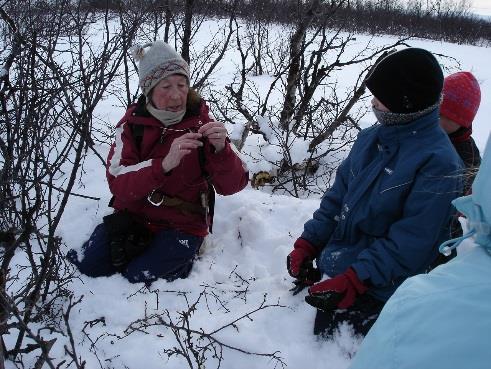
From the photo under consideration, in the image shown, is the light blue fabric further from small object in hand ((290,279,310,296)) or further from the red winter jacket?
the red winter jacket

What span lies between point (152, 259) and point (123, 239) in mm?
214

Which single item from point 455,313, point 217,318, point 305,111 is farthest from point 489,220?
point 305,111

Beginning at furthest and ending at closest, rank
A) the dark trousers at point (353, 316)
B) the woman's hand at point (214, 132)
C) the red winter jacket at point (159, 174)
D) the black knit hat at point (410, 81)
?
the red winter jacket at point (159, 174) → the woman's hand at point (214, 132) → the dark trousers at point (353, 316) → the black knit hat at point (410, 81)

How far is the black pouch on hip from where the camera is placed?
2428 millimetres

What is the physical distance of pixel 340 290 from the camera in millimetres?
1781

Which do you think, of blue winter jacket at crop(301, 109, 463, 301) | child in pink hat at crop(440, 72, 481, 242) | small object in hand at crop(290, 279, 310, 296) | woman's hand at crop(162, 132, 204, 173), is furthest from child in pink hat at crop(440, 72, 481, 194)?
woman's hand at crop(162, 132, 204, 173)

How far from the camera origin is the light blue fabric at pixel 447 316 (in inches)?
27.8

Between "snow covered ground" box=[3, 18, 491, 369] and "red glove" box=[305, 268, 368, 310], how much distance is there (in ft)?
0.45

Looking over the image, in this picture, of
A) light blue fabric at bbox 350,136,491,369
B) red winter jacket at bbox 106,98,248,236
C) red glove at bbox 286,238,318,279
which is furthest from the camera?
red winter jacket at bbox 106,98,248,236

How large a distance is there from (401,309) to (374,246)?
103 cm

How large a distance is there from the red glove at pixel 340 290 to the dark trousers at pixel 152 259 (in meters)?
0.87

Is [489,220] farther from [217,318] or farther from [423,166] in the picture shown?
[217,318]

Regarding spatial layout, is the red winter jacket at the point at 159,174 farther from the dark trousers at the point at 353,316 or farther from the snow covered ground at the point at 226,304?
the dark trousers at the point at 353,316

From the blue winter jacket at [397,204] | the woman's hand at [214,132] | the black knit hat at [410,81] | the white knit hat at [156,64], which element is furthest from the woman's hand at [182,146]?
the black knit hat at [410,81]
